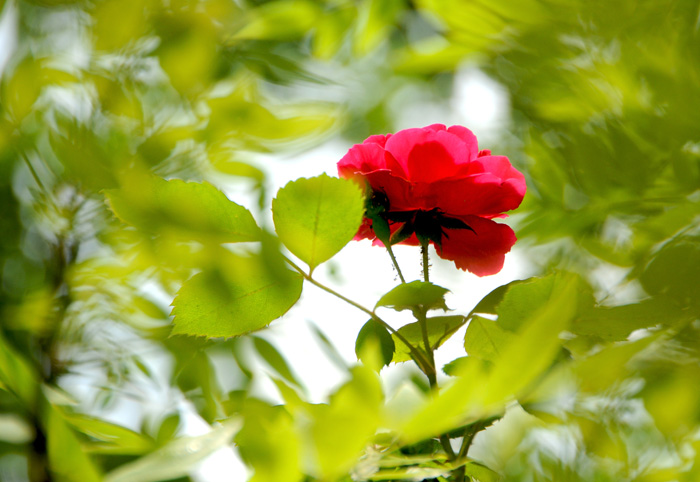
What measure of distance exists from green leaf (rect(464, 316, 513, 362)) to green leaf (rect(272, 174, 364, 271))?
7 cm

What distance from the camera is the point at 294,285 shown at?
224 millimetres

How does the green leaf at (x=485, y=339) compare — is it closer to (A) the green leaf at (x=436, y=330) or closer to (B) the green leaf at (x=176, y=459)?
(A) the green leaf at (x=436, y=330)

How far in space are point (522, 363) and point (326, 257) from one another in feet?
0.40

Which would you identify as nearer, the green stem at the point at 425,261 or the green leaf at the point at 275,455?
the green leaf at the point at 275,455

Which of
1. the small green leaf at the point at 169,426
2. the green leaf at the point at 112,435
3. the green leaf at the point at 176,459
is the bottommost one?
the small green leaf at the point at 169,426

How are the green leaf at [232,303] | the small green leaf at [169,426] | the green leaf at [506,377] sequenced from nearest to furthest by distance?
the green leaf at [506,377]
the green leaf at [232,303]
the small green leaf at [169,426]

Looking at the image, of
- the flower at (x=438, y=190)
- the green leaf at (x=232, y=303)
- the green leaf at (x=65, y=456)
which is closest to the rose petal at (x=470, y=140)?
the flower at (x=438, y=190)

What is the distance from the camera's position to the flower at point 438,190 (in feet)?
0.85

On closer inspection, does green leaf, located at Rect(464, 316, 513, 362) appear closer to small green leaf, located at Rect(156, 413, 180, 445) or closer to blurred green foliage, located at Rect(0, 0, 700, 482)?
blurred green foliage, located at Rect(0, 0, 700, 482)

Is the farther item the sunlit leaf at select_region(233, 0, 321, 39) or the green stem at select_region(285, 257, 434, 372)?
the sunlit leaf at select_region(233, 0, 321, 39)

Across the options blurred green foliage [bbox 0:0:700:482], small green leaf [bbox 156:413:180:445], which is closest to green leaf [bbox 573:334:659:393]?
blurred green foliage [bbox 0:0:700:482]

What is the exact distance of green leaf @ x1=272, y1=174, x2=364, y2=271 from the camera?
203 millimetres

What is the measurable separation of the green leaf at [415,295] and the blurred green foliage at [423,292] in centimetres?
2

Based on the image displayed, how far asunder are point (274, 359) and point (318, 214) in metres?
0.11
